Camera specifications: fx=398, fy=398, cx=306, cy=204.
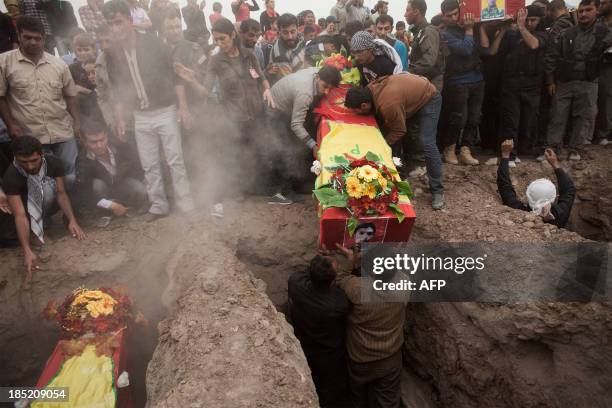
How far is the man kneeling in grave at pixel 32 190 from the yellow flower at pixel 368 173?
10.0 ft

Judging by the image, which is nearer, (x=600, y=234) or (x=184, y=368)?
(x=184, y=368)

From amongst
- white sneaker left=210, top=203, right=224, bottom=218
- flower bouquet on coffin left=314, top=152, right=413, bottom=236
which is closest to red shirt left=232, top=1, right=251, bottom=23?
white sneaker left=210, top=203, right=224, bottom=218

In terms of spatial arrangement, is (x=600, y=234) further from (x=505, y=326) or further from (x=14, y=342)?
(x=14, y=342)

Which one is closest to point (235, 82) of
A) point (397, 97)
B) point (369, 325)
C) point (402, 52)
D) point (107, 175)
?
point (397, 97)

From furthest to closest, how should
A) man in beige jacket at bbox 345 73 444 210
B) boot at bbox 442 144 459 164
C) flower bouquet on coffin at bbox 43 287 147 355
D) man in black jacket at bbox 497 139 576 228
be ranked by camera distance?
boot at bbox 442 144 459 164 → man in black jacket at bbox 497 139 576 228 → man in beige jacket at bbox 345 73 444 210 → flower bouquet on coffin at bbox 43 287 147 355

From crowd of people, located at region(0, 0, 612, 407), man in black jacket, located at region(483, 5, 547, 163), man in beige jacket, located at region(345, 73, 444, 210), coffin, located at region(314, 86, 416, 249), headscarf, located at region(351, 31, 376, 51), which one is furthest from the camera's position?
man in black jacket, located at region(483, 5, 547, 163)

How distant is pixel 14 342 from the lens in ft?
13.3

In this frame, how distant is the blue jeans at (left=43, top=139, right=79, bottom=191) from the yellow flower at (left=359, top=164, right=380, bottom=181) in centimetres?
327

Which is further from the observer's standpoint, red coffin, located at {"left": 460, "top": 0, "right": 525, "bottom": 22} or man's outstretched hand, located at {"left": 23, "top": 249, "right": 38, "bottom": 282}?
red coffin, located at {"left": 460, "top": 0, "right": 525, "bottom": 22}

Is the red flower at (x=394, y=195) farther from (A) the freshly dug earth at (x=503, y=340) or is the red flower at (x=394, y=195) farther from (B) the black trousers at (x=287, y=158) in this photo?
(B) the black trousers at (x=287, y=158)

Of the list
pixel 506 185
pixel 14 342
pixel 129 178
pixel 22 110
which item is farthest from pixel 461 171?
pixel 14 342

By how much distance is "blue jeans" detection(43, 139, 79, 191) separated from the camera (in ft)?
14.4

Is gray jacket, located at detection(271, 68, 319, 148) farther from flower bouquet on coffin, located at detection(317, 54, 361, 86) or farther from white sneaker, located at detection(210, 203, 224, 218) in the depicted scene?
white sneaker, located at detection(210, 203, 224, 218)

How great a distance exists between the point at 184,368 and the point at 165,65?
10.1 feet
